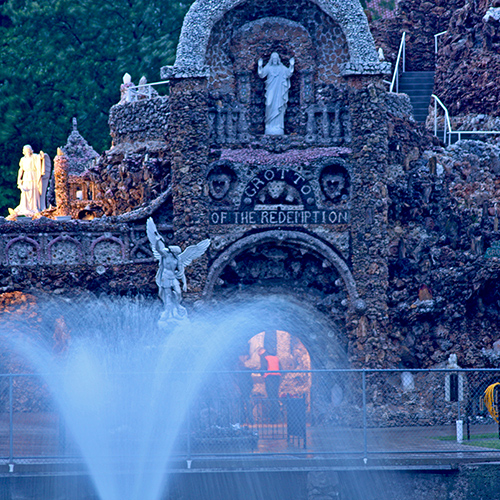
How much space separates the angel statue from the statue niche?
455 centimetres

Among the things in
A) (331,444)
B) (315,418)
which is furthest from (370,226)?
(331,444)

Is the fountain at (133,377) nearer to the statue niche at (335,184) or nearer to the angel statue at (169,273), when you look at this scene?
the angel statue at (169,273)

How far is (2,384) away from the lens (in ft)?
91.4

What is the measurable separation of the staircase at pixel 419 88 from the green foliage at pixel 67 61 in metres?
10.8

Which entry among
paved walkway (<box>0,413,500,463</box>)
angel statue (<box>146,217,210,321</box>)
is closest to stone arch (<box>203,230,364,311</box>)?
angel statue (<box>146,217,210,321</box>)

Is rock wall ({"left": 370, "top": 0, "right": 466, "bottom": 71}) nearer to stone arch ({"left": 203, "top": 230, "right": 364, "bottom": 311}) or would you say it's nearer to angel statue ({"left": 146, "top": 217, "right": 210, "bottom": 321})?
stone arch ({"left": 203, "top": 230, "right": 364, "bottom": 311})

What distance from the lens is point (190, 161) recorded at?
90.5ft

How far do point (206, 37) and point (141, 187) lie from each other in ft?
15.1

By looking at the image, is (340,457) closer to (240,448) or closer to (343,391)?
(240,448)

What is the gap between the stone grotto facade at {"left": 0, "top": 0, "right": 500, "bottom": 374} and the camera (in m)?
27.5

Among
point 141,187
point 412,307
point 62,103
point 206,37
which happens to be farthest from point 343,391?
point 62,103

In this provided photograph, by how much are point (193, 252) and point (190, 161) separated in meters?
3.09

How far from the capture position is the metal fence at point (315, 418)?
69.9 ft


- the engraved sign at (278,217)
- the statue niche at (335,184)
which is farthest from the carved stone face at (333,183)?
the engraved sign at (278,217)
